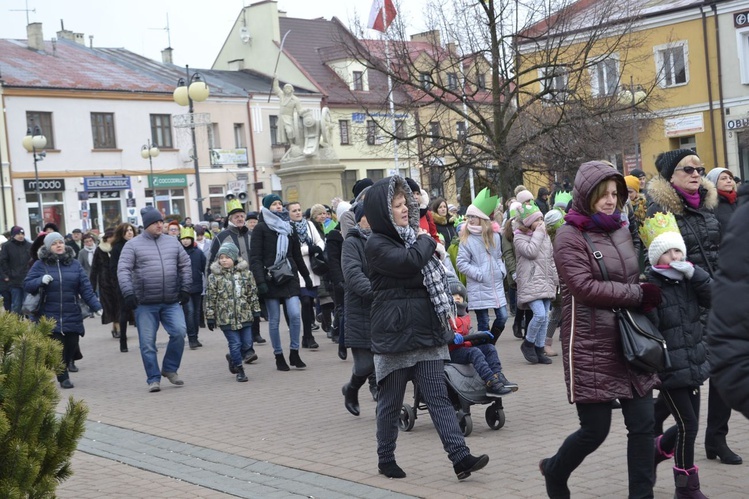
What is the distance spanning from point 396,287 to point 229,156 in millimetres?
49015

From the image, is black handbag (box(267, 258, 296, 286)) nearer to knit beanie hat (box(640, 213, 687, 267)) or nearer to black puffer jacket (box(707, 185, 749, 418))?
knit beanie hat (box(640, 213, 687, 267))

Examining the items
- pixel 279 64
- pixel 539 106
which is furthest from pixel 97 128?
pixel 539 106

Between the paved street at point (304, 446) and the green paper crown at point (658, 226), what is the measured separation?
150 cm

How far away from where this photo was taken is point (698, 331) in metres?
6.05

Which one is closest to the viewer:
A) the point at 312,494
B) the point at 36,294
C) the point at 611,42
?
the point at 312,494

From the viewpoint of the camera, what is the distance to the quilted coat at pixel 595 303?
221 inches

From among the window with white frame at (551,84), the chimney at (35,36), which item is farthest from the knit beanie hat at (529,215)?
the chimney at (35,36)

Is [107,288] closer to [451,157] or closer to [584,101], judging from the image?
[451,157]

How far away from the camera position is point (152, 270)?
471 inches

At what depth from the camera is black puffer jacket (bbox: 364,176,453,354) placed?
271 inches

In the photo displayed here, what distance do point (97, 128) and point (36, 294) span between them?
38137 millimetres

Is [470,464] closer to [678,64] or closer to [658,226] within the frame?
[658,226]

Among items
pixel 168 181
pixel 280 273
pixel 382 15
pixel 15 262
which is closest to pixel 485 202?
pixel 280 273

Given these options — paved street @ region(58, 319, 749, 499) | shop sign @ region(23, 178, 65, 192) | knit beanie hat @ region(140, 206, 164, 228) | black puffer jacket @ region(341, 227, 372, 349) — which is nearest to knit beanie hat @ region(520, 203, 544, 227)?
paved street @ region(58, 319, 749, 499)
